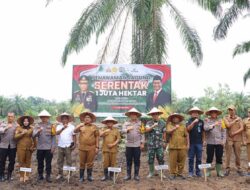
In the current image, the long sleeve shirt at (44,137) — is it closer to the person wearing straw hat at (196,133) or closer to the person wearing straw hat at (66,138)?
the person wearing straw hat at (66,138)

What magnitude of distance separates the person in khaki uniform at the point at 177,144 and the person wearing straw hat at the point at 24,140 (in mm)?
3193

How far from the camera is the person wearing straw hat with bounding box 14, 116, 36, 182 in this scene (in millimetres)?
8609

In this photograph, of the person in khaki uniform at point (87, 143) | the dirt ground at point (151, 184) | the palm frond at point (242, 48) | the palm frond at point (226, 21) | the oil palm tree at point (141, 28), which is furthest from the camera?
the palm frond at point (242, 48)

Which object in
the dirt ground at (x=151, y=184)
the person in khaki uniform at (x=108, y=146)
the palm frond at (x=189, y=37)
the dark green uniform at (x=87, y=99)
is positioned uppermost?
the palm frond at (x=189, y=37)

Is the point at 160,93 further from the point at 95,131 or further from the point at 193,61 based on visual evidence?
the point at 95,131

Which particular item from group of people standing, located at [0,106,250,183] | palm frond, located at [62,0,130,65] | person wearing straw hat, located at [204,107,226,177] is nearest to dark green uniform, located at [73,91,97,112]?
palm frond, located at [62,0,130,65]

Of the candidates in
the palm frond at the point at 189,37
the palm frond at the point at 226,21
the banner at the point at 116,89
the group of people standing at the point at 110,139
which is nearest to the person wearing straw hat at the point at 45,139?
the group of people standing at the point at 110,139

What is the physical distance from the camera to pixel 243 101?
121 feet

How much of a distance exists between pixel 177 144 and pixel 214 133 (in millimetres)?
915

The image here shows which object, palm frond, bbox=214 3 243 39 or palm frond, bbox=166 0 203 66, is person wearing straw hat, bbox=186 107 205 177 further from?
palm frond, bbox=214 3 243 39

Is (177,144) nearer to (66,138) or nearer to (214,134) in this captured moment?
(214,134)

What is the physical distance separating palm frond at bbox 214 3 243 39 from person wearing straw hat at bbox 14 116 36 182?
9998 mm

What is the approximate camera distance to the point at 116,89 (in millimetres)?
12086

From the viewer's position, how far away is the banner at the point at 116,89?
472 inches
